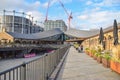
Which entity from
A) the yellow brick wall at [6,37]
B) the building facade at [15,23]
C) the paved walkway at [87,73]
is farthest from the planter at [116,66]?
the building facade at [15,23]

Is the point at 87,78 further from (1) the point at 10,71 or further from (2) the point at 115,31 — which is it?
(2) the point at 115,31

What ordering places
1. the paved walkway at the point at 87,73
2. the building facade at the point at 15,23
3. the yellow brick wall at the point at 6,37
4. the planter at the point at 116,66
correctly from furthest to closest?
1. the building facade at the point at 15,23
2. the yellow brick wall at the point at 6,37
3. the planter at the point at 116,66
4. the paved walkway at the point at 87,73

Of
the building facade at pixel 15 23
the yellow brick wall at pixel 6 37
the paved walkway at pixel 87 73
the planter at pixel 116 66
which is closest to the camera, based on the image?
the paved walkway at pixel 87 73

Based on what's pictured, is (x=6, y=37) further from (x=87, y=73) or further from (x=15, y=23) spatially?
Result: (x=87, y=73)

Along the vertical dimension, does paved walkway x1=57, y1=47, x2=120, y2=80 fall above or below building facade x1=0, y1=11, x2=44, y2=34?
below

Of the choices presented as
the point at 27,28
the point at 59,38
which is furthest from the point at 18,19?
the point at 59,38

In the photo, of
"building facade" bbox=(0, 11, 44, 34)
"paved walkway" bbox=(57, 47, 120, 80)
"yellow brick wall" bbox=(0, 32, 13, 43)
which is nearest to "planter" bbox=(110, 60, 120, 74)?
"paved walkway" bbox=(57, 47, 120, 80)

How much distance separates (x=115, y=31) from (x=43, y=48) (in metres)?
75.5

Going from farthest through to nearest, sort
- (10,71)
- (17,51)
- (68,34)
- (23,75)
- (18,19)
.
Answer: (68,34)
(18,19)
(17,51)
(23,75)
(10,71)

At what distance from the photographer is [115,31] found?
28.5 metres

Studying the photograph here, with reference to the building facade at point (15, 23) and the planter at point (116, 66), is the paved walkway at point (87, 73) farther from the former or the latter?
the building facade at point (15, 23)

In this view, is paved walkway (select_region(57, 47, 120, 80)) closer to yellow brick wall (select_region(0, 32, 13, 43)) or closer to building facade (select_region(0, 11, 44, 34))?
yellow brick wall (select_region(0, 32, 13, 43))

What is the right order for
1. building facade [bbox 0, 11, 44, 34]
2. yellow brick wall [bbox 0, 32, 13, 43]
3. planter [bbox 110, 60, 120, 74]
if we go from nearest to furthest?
planter [bbox 110, 60, 120, 74], yellow brick wall [bbox 0, 32, 13, 43], building facade [bbox 0, 11, 44, 34]

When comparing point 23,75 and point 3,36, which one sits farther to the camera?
point 3,36
